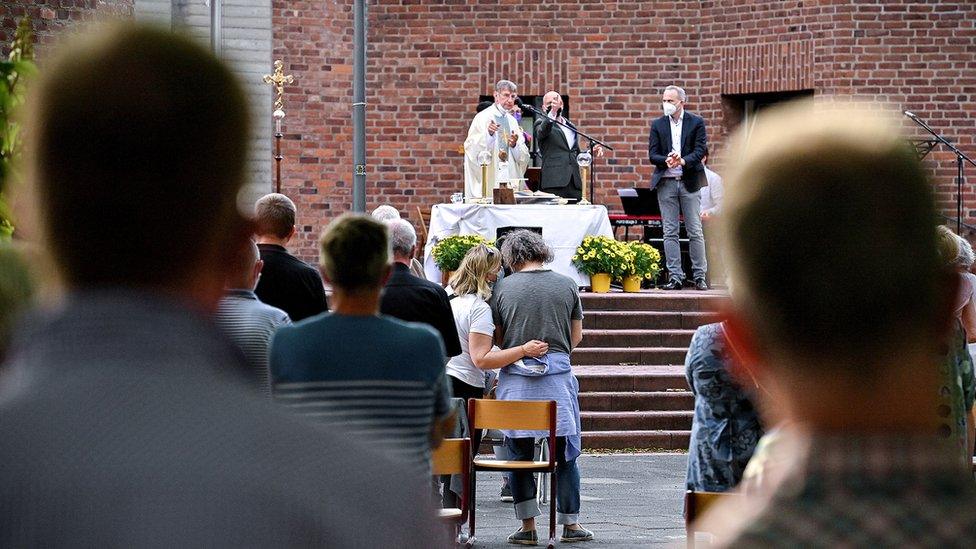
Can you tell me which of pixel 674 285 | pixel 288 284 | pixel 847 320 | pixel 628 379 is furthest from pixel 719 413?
pixel 674 285

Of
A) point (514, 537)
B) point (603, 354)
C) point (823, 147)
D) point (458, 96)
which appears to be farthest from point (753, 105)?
point (823, 147)

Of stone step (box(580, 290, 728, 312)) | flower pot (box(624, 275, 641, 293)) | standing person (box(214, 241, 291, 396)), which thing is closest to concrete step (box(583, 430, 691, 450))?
stone step (box(580, 290, 728, 312))

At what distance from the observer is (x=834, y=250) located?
3.72 ft

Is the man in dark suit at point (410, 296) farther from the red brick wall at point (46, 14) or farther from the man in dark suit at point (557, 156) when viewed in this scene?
the man in dark suit at point (557, 156)

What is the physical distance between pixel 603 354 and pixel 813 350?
11895mm

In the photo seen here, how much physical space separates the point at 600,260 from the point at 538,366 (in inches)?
271

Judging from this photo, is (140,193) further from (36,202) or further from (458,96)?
(458,96)

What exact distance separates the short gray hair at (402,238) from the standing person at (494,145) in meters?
8.44

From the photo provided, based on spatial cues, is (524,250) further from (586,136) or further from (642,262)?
(586,136)

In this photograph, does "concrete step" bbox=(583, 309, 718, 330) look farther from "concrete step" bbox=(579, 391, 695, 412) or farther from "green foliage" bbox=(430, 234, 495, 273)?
"concrete step" bbox=(579, 391, 695, 412)

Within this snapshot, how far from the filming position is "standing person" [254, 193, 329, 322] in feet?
19.4

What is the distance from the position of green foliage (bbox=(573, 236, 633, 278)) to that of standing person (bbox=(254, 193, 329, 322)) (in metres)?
8.52

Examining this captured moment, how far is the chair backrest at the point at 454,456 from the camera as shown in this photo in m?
6.02

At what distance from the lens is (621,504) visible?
342 inches
